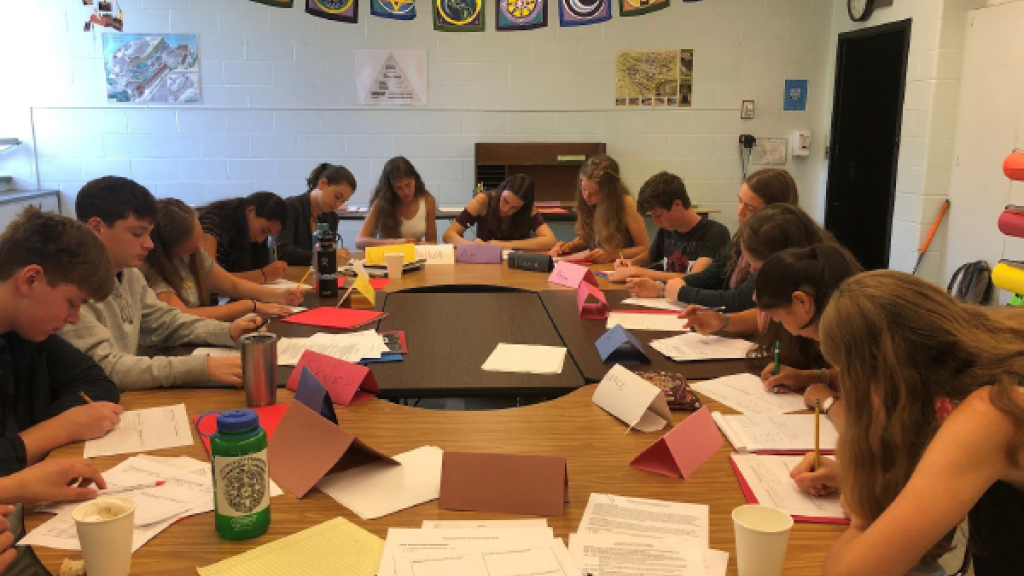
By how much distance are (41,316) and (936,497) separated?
1.58 meters

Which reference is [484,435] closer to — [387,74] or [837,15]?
[387,74]

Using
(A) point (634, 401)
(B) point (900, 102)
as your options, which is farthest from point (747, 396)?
(B) point (900, 102)

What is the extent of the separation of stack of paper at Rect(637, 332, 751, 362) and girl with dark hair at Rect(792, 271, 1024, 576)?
2.83 ft

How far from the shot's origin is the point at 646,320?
2.55 meters

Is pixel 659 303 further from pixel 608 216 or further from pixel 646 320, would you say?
pixel 608 216

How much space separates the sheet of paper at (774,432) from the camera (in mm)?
1522

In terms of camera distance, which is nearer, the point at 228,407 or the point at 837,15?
the point at 228,407

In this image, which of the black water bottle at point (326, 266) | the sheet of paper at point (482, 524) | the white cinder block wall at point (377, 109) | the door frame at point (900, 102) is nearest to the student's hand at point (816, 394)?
the sheet of paper at point (482, 524)

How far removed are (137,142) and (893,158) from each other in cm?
508

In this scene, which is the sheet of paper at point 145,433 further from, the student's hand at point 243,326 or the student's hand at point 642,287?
the student's hand at point 642,287

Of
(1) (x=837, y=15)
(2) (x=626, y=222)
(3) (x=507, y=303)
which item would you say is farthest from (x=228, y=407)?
(1) (x=837, y=15)

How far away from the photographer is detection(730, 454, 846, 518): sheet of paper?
128 centimetres

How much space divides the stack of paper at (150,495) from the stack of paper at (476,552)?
0.94ft

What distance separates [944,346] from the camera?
3.72 ft
